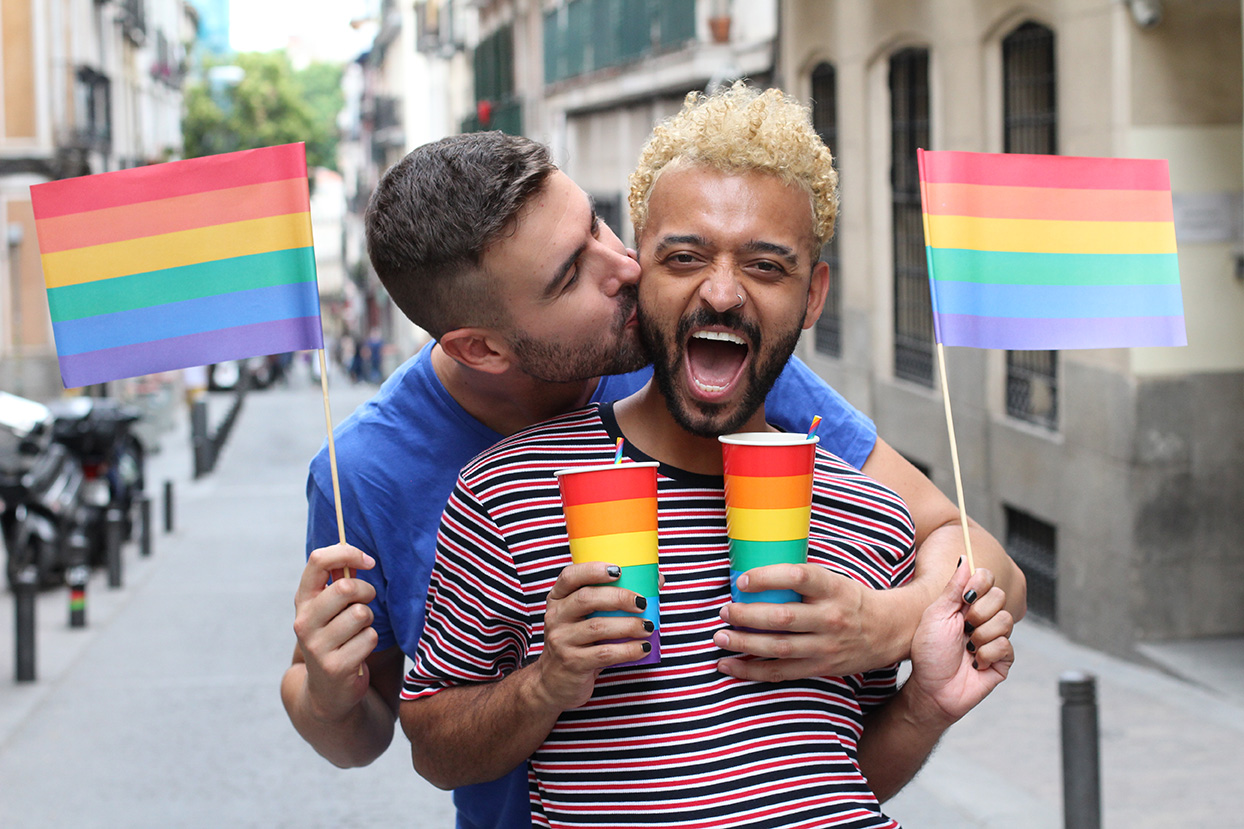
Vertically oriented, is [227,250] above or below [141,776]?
above

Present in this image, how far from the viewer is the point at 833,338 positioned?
1555cm

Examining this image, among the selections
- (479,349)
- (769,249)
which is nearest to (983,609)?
(769,249)

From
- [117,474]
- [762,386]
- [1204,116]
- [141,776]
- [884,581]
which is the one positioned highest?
[1204,116]

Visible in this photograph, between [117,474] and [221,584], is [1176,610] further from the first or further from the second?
[117,474]

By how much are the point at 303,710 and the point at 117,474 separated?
12.8m

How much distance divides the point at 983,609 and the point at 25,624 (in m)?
8.23

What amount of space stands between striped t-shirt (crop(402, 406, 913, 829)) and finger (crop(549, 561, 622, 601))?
7.4 inches

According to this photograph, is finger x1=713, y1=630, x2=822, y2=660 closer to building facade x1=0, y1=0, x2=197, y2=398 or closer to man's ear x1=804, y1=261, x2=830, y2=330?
man's ear x1=804, y1=261, x2=830, y2=330

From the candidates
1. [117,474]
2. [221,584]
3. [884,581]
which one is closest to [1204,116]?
[884,581]

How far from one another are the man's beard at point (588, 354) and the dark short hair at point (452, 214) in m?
0.08

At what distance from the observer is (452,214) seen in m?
2.32

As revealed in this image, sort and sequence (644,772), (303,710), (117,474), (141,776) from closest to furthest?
1. (644,772)
2. (303,710)
3. (141,776)
4. (117,474)

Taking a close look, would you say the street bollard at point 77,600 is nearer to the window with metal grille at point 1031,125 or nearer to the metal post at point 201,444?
the window with metal grille at point 1031,125

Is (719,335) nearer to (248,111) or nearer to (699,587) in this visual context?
(699,587)
